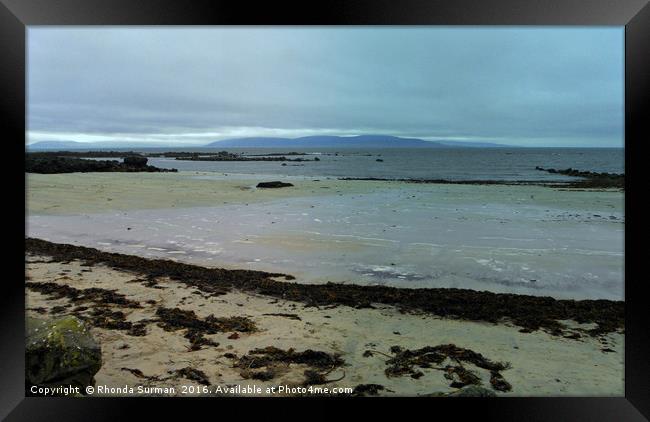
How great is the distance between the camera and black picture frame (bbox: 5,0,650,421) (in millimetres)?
2775

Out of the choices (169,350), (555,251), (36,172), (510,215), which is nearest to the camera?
(169,350)

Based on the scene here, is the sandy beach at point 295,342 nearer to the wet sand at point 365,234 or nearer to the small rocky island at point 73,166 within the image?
the wet sand at point 365,234

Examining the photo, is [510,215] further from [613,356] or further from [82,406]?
[82,406]

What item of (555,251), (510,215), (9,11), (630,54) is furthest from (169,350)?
(510,215)

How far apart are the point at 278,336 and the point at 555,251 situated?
557 centimetres

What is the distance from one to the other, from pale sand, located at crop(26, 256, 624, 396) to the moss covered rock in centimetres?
23

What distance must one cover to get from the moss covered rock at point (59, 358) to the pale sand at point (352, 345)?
0.23 m

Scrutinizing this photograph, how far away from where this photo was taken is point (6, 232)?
2809 millimetres

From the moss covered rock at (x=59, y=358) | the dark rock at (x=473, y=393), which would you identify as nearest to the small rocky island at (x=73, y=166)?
the moss covered rock at (x=59, y=358)

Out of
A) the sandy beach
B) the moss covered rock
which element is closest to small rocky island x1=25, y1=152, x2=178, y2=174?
the sandy beach

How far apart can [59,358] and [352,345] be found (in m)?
2.23

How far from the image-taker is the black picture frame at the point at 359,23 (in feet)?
9.11

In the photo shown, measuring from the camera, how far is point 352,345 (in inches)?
147

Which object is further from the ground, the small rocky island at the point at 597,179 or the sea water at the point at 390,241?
the small rocky island at the point at 597,179
